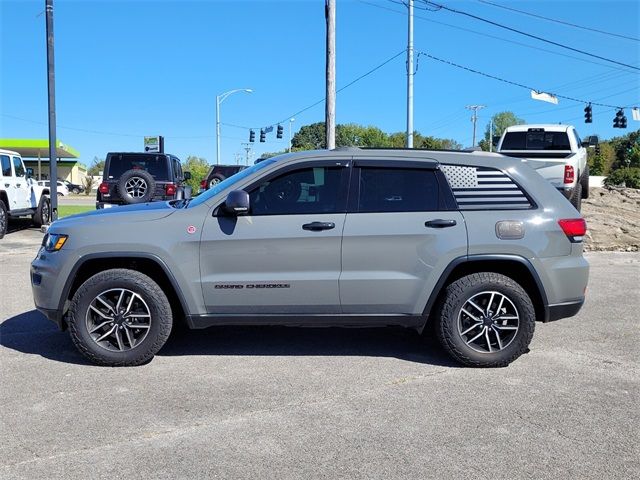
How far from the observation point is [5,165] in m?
13.8

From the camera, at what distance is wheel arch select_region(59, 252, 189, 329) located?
4.66 metres

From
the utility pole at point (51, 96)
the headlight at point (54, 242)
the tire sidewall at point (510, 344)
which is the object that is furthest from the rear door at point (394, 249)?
the utility pole at point (51, 96)

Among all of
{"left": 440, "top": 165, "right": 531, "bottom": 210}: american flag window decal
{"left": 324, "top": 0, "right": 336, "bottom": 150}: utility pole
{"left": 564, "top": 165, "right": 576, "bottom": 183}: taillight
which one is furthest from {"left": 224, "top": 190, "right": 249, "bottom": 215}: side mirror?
{"left": 324, "top": 0, "right": 336, "bottom": 150}: utility pole

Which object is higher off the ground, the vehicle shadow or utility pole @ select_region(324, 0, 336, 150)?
utility pole @ select_region(324, 0, 336, 150)

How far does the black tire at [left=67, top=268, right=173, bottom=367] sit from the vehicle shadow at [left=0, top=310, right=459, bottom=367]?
10.9 inches

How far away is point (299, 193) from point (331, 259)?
614mm

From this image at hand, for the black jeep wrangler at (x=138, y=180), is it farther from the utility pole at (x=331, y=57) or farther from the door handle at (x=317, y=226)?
Answer: the door handle at (x=317, y=226)

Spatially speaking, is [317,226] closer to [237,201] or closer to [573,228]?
[237,201]

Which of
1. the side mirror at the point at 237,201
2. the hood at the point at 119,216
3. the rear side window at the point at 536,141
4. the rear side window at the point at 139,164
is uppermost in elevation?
the rear side window at the point at 536,141

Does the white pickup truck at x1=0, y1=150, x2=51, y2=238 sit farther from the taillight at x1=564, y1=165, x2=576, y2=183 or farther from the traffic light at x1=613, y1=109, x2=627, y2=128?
the traffic light at x1=613, y1=109, x2=627, y2=128

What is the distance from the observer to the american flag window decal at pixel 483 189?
4.83 metres

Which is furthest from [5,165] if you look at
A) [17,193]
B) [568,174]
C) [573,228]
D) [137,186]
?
[573,228]

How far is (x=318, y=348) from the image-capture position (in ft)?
17.6

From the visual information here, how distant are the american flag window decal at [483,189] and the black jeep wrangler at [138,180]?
29.6 feet
